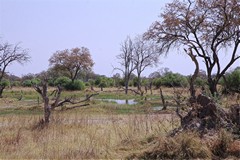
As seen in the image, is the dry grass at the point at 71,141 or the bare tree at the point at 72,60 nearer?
the dry grass at the point at 71,141

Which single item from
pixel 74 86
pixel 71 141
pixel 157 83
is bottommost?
pixel 71 141

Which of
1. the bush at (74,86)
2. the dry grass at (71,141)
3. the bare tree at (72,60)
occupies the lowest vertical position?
the dry grass at (71,141)

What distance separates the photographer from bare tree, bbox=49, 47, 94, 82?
229 ft

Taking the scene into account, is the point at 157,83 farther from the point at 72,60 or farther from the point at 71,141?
the point at 71,141

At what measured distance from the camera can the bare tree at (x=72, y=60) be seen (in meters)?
69.8

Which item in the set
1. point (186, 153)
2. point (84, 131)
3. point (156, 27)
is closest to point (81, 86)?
point (156, 27)

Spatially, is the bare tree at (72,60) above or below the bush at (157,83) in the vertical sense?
above

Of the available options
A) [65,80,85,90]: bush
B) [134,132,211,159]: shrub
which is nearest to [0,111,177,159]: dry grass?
[134,132,211,159]: shrub

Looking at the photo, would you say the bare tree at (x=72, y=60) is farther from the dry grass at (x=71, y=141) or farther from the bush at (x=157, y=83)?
the dry grass at (x=71, y=141)

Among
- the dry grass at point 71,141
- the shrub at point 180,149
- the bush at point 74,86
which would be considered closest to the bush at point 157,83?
the bush at point 74,86

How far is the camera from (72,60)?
6950 centimetres

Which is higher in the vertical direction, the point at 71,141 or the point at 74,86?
the point at 74,86

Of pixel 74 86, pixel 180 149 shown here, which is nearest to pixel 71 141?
pixel 180 149

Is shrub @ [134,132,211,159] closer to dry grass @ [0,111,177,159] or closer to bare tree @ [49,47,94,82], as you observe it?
dry grass @ [0,111,177,159]
